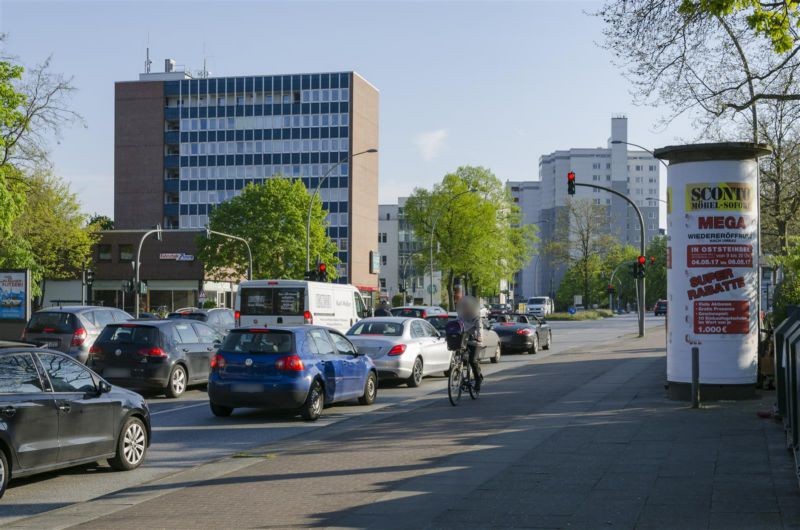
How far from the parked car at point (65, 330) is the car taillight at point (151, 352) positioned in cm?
375

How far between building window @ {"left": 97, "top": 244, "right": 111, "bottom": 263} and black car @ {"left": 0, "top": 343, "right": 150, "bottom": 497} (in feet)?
262

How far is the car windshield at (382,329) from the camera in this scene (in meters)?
20.8

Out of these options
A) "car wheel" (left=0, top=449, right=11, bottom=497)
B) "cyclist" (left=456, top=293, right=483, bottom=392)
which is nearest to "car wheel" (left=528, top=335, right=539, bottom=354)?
"cyclist" (left=456, top=293, right=483, bottom=392)

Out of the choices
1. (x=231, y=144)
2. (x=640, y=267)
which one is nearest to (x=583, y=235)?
(x=231, y=144)

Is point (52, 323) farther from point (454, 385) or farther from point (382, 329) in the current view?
point (454, 385)

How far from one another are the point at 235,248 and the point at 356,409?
5921cm

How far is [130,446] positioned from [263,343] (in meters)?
4.24

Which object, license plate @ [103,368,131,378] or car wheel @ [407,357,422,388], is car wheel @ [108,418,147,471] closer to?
license plate @ [103,368,131,378]

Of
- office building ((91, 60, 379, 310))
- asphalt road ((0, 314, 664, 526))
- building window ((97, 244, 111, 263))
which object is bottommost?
asphalt road ((0, 314, 664, 526))

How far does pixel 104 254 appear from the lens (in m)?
87.4

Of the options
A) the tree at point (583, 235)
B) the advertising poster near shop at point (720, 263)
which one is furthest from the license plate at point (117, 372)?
the tree at point (583, 235)

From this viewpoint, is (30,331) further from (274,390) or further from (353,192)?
(353,192)

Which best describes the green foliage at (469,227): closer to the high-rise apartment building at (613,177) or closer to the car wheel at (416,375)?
the car wheel at (416,375)

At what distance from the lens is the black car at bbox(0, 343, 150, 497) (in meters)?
8.71
